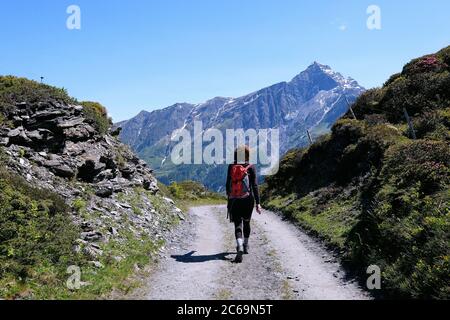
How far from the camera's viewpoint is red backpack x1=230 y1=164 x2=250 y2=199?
42.7 ft

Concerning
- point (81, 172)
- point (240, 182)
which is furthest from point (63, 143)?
point (240, 182)

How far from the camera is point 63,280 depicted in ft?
31.5

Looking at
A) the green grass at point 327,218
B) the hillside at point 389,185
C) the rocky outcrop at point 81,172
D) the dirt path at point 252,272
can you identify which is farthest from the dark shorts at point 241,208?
the rocky outcrop at point 81,172

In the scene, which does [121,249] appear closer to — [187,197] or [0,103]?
[0,103]

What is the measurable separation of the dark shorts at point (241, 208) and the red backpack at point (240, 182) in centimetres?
16

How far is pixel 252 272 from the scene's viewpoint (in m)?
11.4

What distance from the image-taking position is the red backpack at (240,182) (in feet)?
42.7

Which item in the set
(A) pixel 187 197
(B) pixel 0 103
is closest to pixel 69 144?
(B) pixel 0 103

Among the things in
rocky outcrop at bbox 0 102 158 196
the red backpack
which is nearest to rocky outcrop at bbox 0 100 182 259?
rocky outcrop at bbox 0 102 158 196

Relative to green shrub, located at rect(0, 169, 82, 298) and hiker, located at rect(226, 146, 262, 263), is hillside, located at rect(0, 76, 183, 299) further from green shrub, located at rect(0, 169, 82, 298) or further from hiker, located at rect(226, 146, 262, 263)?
hiker, located at rect(226, 146, 262, 263)

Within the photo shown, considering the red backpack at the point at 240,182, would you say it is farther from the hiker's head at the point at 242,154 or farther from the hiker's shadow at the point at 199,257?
the hiker's shadow at the point at 199,257

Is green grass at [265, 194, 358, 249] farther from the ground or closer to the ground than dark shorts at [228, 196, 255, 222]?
closer to the ground

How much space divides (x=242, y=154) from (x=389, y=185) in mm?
7523

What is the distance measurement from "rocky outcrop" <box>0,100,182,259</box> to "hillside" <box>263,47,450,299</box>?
8074 millimetres
